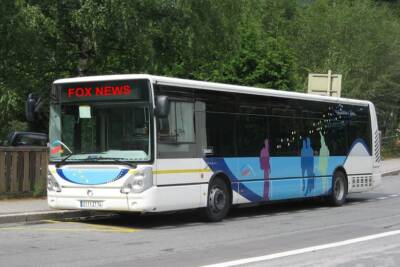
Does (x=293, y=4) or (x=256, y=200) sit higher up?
(x=293, y=4)

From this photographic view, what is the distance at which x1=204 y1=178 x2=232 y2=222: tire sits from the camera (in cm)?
1445

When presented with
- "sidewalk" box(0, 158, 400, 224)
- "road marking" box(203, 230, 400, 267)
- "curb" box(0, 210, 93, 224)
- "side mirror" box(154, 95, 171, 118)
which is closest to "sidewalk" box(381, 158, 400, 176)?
"sidewalk" box(0, 158, 400, 224)

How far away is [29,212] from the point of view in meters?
14.5

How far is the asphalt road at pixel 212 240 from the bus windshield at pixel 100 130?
1391 mm

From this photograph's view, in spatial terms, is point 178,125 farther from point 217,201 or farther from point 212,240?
point 212,240

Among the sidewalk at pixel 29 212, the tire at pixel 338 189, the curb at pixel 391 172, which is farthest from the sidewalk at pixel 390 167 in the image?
the sidewalk at pixel 29 212

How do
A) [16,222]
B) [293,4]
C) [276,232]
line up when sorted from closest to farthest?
[276,232] < [16,222] < [293,4]

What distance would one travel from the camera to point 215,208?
1458 centimetres

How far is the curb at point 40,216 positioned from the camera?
14.0 m

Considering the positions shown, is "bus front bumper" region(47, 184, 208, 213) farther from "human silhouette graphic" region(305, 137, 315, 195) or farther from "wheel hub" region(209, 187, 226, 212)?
"human silhouette graphic" region(305, 137, 315, 195)

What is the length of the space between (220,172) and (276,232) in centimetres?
204

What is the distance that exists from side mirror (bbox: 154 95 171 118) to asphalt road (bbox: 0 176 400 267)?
7.04 feet

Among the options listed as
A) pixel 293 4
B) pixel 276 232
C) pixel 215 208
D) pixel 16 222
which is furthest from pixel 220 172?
pixel 293 4

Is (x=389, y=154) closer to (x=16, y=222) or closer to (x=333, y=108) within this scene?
(x=333, y=108)
